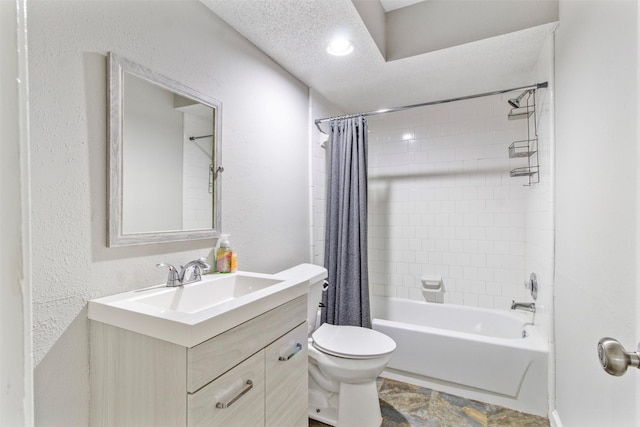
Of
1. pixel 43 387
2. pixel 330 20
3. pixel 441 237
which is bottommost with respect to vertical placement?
pixel 43 387

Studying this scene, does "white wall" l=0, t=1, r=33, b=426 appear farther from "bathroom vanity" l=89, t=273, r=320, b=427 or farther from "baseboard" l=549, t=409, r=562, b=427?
"baseboard" l=549, t=409, r=562, b=427

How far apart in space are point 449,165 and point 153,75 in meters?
2.41

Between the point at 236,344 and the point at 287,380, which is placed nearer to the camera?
Answer: the point at 236,344

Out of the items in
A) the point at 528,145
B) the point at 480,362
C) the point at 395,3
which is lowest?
the point at 480,362

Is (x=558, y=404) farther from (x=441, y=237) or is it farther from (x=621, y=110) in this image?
(x=621, y=110)

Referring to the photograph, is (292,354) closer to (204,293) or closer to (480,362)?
(204,293)

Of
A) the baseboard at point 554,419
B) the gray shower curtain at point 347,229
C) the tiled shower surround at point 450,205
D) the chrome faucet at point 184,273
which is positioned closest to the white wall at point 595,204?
the baseboard at point 554,419

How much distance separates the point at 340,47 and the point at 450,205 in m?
1.69

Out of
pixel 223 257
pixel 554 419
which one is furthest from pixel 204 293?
pixel 554 419

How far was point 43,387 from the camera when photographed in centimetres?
90

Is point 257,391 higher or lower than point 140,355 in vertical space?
lower

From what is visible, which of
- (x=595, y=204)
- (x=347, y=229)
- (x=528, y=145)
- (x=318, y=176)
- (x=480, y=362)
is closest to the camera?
(x=595, y=204)

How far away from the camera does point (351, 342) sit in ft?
6.00

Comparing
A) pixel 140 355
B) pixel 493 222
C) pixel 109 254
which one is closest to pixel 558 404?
pixel 493 222
